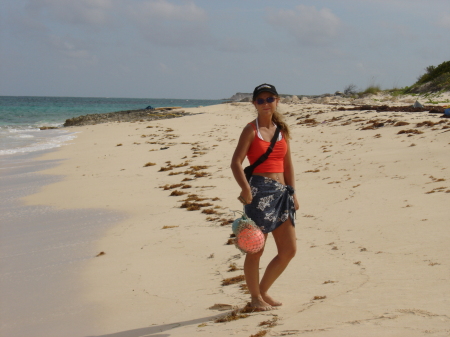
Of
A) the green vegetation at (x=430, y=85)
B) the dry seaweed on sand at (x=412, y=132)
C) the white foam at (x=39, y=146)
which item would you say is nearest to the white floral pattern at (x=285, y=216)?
the dry seaweed on sand at (x=412, y=132)

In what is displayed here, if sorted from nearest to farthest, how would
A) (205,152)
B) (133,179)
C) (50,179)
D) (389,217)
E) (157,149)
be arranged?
1. (389,217)
2. (133,179)
3. (50,179)
4. (205,152)
5. (157,149)

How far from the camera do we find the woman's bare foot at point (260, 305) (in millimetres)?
4047

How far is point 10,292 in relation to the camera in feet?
16.7

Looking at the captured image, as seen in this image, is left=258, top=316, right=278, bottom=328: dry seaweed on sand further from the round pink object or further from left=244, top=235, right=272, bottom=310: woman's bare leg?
the round pink object

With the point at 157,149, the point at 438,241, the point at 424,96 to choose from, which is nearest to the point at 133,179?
the point at 157,149

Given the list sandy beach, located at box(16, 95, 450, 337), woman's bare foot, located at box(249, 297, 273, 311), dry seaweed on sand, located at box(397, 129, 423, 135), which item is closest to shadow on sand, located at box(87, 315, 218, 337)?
sandy beach, located at box(16, 95, 450, 337)

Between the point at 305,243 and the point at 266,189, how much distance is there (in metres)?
2.21

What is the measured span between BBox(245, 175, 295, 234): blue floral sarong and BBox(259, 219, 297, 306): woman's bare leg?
0.21ft

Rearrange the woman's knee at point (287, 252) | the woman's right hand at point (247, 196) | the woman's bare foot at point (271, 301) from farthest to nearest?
the woman's bare foot at point (271, 301) → the woman's knee at point (287, 252) → the woman's right hand at point (247, 196)

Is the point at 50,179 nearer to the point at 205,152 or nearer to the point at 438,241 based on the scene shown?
the point at 205,152

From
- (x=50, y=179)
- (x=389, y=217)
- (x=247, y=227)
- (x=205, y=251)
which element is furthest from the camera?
(x=50, y=179)

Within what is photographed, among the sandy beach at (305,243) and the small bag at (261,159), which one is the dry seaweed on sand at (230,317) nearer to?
the sandy beach at (305,243)

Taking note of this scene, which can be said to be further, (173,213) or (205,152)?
(205,152)

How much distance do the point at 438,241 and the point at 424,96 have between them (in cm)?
2208
